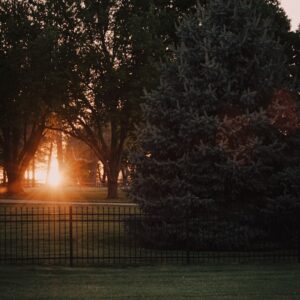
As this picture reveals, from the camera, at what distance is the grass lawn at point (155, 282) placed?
10.9 metres

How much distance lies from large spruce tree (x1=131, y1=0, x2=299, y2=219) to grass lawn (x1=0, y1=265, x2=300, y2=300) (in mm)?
3319

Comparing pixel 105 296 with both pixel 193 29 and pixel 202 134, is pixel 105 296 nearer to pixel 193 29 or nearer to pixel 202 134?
pixel 202 134

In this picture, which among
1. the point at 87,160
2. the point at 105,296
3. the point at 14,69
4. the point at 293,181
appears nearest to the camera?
the point at 105,296

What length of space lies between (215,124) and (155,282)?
6278 mm

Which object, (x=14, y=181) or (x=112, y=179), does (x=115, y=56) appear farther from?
(x=14, y=181)

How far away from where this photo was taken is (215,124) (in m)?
17.4

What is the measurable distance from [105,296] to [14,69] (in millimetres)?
33398

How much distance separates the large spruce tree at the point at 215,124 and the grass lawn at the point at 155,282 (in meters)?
3.32

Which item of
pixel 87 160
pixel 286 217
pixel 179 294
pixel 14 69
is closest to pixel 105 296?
pixel 179 294

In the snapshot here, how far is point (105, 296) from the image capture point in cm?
1079

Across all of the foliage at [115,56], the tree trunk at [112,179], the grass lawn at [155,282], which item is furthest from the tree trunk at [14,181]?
the grass lawn at [155,282]

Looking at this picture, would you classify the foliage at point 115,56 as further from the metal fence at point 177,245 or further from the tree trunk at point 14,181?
the metal fence at point 177,245

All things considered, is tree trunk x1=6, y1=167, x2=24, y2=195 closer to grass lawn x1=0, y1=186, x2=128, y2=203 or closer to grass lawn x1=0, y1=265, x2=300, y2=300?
grass lawn x1=0, y1=186, x2=128, y2=203

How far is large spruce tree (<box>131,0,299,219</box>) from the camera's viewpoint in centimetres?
1739
